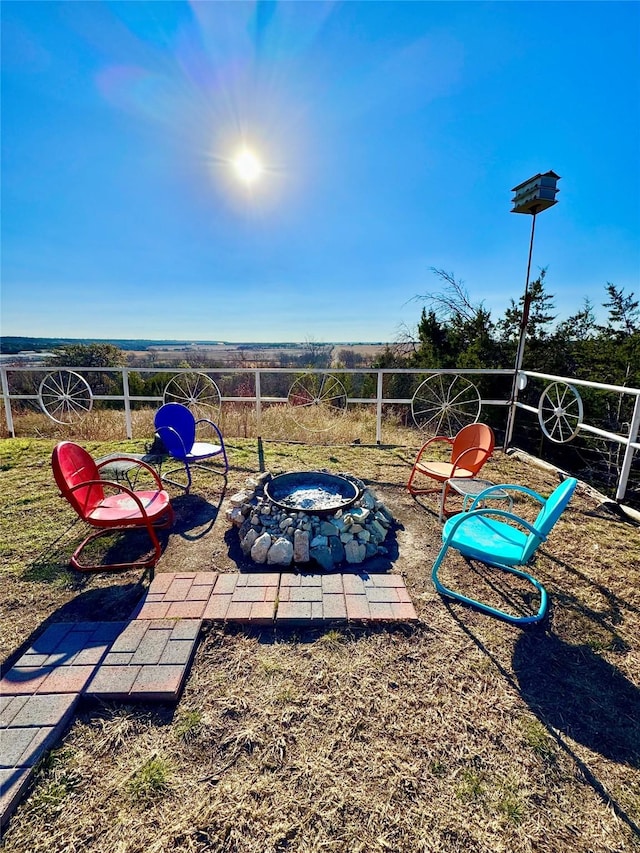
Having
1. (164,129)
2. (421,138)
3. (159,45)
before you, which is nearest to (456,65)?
(421,138)

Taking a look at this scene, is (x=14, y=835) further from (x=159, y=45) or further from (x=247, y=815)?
(x=159, y=45)

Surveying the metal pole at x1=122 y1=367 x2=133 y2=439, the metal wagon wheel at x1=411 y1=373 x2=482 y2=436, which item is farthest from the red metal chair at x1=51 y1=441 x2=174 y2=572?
the metal wagon wheel at x1=411 y1=373 x2=482 y2=436

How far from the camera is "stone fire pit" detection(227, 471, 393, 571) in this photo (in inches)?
101

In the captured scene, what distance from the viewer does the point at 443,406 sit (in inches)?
215

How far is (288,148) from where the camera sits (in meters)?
5.18

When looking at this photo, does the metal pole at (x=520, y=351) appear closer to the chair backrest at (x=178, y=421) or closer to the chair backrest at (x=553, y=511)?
the chair backrest at (x=553, y=511)

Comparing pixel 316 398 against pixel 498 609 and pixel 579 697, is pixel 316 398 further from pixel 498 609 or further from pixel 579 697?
pixel 579 697

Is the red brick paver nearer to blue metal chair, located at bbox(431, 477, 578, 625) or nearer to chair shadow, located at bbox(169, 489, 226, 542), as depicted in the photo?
chair shadow, located at bbox(169, 489, 226, 542)

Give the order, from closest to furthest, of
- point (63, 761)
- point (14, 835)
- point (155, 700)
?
point (14, 835), point (63, 761), point (155, 700)

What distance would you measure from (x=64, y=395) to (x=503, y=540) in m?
6.19

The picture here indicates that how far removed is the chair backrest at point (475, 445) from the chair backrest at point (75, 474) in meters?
3.04

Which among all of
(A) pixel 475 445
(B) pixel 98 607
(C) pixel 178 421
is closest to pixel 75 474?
(B) pixel 98 607

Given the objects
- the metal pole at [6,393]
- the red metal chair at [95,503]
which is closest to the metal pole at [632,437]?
the red metal chair at [95,503]

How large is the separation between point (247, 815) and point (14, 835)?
687 millimetres
